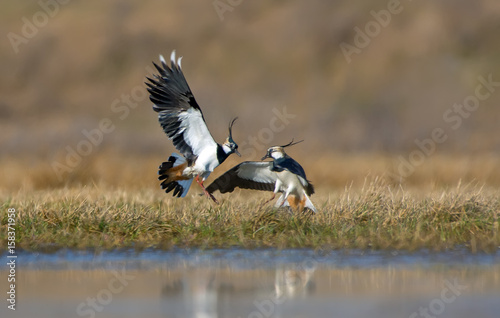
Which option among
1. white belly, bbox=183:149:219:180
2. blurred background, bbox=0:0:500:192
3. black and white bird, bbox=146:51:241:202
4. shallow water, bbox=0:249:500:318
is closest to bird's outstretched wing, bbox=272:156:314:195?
black and white bird, bbox=146:51:241:202

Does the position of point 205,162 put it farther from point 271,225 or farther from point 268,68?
point 268,68

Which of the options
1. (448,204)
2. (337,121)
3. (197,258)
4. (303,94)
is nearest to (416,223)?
(448,204)

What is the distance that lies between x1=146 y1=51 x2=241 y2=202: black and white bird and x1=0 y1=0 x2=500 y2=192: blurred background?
455 inches

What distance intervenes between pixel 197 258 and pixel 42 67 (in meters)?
26.7

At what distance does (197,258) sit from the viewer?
→ 8.29 meters

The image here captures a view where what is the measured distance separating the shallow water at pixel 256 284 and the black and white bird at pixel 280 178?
4.10 ft

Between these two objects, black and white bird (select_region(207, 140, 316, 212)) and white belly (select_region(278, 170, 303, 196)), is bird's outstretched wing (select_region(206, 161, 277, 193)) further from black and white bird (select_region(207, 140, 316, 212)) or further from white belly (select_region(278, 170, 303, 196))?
white belly (select_region(278, 170, 303, 196))

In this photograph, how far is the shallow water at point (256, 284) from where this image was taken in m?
6.19

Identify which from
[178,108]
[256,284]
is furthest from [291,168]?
[256,284]

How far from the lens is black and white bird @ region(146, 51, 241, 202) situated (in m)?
10.1

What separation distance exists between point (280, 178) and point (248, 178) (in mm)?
554

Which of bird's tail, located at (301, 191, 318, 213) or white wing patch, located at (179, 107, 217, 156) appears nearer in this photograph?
bird's tail, located at (301, 191, 318, 213)

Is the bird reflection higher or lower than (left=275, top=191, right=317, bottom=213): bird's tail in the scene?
lower

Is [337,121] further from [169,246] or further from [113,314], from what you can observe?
[113,314]
